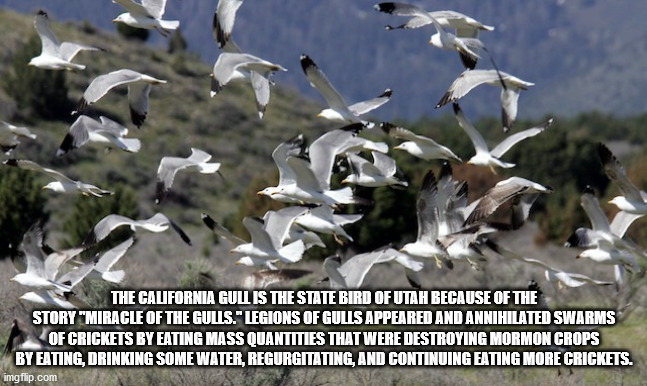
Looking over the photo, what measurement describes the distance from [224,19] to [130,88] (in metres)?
1.30

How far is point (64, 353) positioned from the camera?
36.8 ft

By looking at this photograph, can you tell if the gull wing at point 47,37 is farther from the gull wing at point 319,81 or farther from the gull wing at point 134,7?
the gull wing at point 319,81

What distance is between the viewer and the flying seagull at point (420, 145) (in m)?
11.7

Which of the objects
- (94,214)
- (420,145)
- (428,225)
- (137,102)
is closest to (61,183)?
(137,102)

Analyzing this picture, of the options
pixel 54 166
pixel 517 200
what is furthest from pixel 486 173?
pixel 517 200

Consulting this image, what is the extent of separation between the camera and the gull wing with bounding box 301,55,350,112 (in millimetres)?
11172

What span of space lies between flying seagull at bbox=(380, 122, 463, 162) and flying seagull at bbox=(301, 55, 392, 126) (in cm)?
24

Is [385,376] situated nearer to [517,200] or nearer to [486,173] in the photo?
[517,200]

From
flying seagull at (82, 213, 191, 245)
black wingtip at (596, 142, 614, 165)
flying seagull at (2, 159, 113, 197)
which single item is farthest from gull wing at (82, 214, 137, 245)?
black wingtip at (596, 142, 614, 165)

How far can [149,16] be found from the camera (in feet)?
40.9

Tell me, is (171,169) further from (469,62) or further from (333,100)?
(469,62)

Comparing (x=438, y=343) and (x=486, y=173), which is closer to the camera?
(x=438, y=343)

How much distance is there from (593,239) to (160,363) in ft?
14.5

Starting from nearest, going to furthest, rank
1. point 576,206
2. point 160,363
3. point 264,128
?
1. point 160,363
2. point 576,206
3. point 264,128
